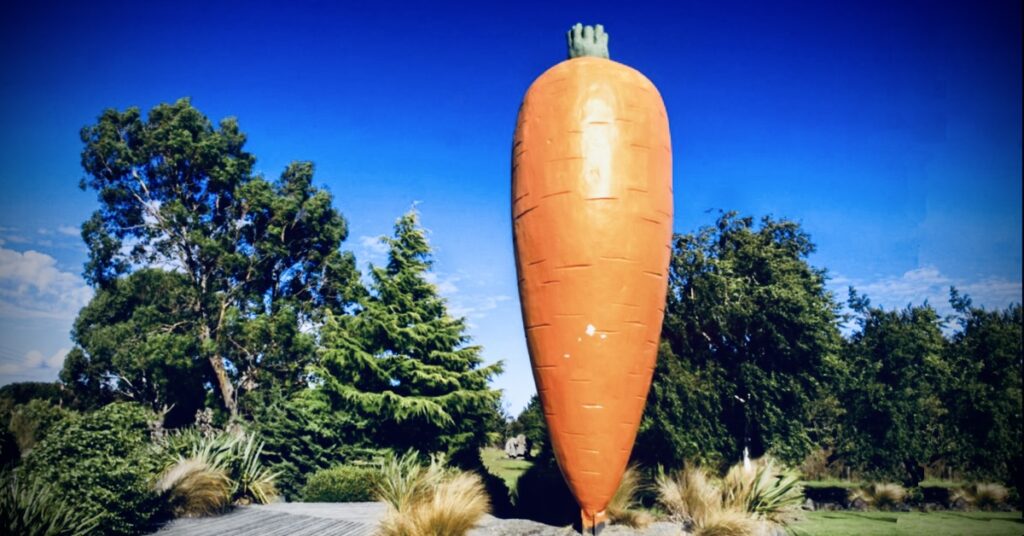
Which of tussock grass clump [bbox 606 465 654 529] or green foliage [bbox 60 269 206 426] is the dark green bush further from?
green foliage [bbox 60 269 206 426]

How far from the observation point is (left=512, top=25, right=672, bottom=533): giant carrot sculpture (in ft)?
17.9

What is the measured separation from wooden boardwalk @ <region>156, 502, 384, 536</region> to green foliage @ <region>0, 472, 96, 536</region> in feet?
3.34

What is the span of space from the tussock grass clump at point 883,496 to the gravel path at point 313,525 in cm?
1202

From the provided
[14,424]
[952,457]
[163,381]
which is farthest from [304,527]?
[14,424]

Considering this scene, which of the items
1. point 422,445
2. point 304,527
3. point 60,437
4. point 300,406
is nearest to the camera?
point 60,437

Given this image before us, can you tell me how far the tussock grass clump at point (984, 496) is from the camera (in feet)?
46.5

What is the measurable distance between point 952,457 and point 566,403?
51.0 ft

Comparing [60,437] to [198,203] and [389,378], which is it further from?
[198,203]

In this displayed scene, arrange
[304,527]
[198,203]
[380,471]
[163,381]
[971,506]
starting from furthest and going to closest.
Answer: [198,203] → [163,381] → [971,506] → [380,471] → [304,527]

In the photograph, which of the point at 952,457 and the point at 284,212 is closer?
the point at 952,457

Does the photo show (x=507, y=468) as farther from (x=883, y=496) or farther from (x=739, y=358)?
(x=883, y=496)

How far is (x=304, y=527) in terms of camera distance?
7.35 meters

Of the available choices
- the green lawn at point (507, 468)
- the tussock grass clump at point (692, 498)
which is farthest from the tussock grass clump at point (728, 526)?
the green lawn at point (507, 468)

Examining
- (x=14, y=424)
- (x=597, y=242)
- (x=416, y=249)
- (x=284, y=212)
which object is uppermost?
(x=284, y=212)
